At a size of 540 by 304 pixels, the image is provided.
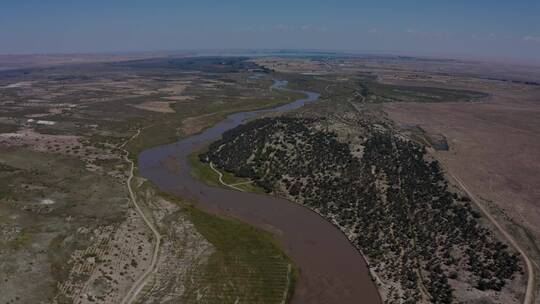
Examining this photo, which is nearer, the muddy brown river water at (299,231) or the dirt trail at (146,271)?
the dirt trail at (146,271)

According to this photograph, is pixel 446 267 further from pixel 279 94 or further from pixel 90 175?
pixel 279 94

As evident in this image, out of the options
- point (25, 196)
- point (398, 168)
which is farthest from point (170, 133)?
point (398, 168)

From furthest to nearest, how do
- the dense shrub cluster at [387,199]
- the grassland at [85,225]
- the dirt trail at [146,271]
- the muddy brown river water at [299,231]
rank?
the dense shrub cluster at [387,199]
the muddy brown river water at [299,231]
the grassland at [85,225]
the dirt trail at [146,271]

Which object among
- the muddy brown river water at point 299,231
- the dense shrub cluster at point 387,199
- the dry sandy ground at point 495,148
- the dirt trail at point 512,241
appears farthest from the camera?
the dry sandy ground at point 495,148

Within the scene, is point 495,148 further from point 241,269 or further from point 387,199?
point 241,269

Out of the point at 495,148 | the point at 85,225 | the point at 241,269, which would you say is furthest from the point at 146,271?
the point at 495,148

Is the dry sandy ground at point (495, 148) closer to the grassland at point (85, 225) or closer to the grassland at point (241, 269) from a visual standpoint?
the grassland at point (241, 269)

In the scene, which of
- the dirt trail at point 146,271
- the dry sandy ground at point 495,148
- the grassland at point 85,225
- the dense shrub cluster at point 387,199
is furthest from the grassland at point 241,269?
the dry sandy ground at point 495,148
